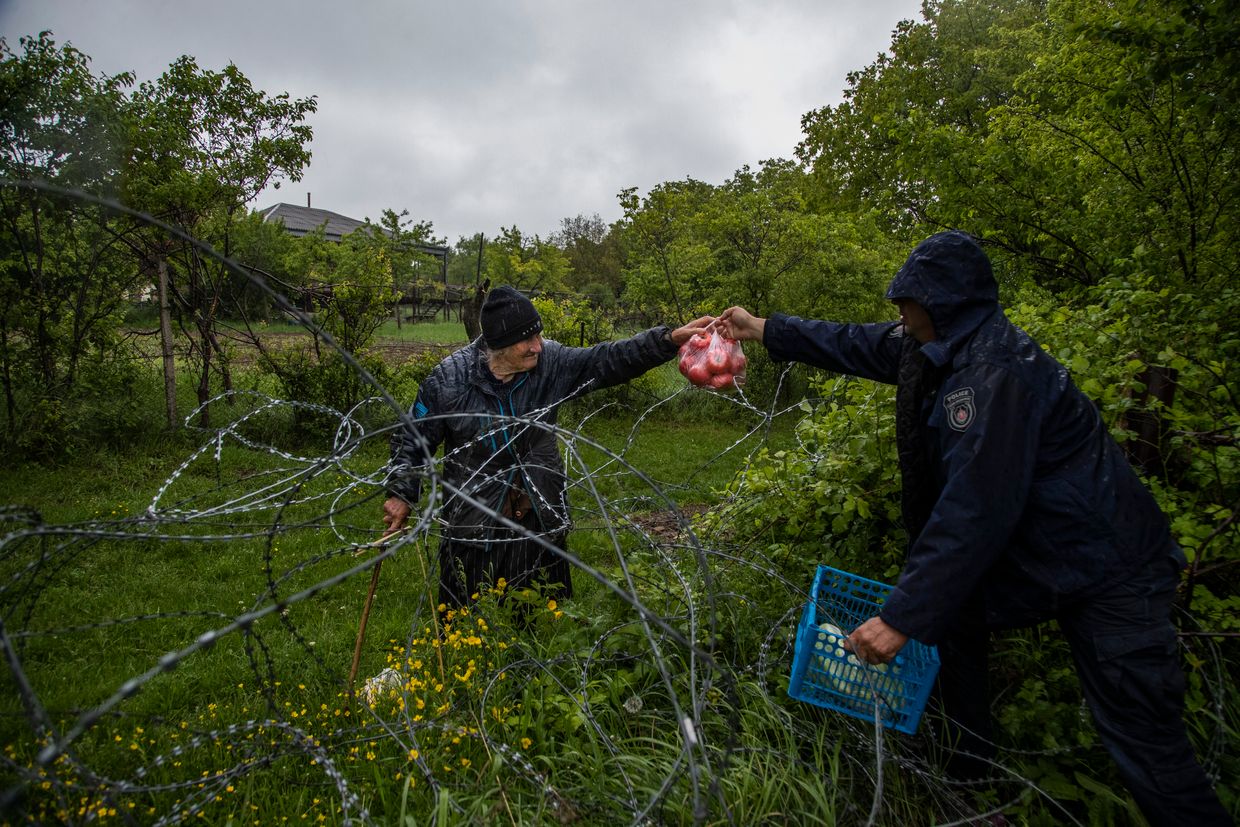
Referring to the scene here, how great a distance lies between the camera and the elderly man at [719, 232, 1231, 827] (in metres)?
1.82

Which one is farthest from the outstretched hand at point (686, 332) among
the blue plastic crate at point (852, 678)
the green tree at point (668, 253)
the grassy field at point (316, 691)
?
the green tree at point (668, 253)

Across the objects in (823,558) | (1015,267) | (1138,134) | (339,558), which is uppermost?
(1138,134)

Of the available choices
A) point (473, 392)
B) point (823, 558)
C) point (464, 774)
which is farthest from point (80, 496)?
point (823, 558)

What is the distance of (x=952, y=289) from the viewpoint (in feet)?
6.57

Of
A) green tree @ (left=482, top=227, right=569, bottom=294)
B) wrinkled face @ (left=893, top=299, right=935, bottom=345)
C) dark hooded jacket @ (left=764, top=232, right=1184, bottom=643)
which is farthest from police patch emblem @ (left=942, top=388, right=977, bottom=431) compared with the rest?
green tree @ (left=482, top=227, right=569, bottom=294)

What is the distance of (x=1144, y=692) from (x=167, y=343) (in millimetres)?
8242

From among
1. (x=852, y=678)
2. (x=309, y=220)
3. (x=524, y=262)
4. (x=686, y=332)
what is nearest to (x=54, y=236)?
(x=686, y=332)

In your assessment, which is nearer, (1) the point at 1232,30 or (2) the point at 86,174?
(1) the point at 1232,30

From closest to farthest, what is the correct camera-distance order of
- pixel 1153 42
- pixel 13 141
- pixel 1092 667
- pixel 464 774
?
1. pixel 1092 667
2. pixel 464 774
3. pixel 1153 42
4. pixel 13 141

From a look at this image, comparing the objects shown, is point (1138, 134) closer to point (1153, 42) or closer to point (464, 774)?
point (1153, 42)

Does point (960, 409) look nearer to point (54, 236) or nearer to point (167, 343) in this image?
point (167, 343)

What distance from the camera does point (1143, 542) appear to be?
191 centimetres

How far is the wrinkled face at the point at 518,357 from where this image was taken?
3.13 m

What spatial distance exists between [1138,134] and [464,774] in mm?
5985
